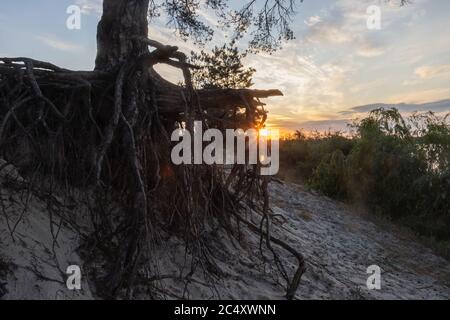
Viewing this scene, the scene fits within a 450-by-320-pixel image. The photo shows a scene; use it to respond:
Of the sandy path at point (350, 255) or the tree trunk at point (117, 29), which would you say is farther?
the sandy path at point (350, 255)

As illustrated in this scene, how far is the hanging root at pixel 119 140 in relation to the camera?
4.62m

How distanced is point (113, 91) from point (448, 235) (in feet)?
31.2

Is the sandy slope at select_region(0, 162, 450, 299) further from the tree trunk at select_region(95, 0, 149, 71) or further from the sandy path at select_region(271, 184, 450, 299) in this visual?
the tree trunk at select_region(95, 0, 149, 71)

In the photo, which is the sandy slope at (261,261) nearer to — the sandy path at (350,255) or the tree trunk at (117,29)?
the sandy path at (350,255)

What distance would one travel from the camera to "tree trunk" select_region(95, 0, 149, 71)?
19.1 ft

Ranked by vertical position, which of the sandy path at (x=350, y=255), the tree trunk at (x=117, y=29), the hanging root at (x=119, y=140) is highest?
the tree trunk at (x=117, y=29)

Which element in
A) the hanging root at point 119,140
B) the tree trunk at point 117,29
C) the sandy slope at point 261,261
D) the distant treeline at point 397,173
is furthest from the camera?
the distant treeline at point 397,173

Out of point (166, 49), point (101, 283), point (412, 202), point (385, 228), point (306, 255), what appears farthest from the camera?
point (412, 202)

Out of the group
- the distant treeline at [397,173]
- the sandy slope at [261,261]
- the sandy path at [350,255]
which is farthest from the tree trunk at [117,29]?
the distant treeline at [397,173]

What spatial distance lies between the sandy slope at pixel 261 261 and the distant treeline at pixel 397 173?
79.7 inches
